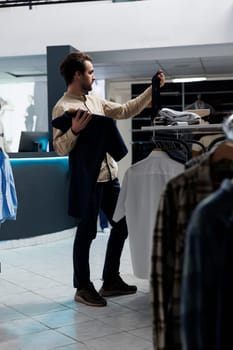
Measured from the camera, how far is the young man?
335 centimetres

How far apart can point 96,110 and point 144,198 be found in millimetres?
902

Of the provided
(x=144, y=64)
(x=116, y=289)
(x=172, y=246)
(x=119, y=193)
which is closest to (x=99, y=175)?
(x=119, y=193)

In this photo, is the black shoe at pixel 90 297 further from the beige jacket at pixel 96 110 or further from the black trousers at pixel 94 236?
the beige jacket at pixel 96 110

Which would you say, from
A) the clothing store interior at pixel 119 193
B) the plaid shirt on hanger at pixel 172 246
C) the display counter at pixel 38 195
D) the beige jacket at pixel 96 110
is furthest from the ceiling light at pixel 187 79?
the plaid shirt on hanger at pixel 172 246

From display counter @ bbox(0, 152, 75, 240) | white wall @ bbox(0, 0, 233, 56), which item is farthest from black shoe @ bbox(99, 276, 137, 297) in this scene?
white wall @ bbox(0, 0, 233, 56)

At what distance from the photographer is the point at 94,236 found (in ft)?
11.3

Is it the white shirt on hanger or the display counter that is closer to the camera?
the white shirt on hanger

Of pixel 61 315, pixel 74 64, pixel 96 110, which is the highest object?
pixel 74 64

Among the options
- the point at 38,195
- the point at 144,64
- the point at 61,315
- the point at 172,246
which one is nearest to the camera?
the point at 172,246

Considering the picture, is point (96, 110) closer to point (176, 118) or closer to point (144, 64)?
point (176, 118)

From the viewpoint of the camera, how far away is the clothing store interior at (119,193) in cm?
118

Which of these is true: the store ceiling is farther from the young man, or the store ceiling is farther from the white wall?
the young man

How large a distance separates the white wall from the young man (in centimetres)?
406

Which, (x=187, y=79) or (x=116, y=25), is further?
(x=187, y=79)
